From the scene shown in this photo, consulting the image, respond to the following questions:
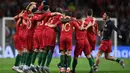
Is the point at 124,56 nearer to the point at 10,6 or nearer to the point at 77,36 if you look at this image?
the point at 10,6

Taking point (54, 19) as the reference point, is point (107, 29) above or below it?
below

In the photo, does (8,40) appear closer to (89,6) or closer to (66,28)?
(89,6)

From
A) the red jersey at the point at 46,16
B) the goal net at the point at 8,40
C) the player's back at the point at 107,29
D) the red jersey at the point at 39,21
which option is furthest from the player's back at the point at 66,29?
the goal net at the point at 8,40

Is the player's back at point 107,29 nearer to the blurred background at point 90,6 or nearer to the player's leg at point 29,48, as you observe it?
the player's leg at point 29,48

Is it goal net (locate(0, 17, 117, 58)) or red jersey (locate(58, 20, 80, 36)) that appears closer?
red jersey (locate(58, 20, 80, 36))

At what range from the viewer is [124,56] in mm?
35062

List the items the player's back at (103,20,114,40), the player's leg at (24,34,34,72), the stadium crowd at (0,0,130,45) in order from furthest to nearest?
the stadium crowd at (0,0,130,45) < the player's back at (103,20,114,40) < the player's leg at (24,34,34,72)

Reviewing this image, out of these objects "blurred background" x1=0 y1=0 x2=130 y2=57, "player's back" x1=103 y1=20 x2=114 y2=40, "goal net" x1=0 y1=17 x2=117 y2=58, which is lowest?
"goal net" x1=0 y1=17 x2=117 y2=58

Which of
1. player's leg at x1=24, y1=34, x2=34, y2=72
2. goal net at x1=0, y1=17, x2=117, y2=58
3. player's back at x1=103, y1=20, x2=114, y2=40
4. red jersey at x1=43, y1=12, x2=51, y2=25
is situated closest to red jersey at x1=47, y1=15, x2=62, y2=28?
red jersey at x1=43, y1=12, x2=51, y2=25

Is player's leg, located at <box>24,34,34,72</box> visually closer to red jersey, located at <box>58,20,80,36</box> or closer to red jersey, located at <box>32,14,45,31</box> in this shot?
red jersey, located at <box>32,14,45,31</box>

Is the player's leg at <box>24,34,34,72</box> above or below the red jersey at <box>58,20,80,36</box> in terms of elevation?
below

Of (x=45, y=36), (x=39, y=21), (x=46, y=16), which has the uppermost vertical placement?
(x=46, y=16)

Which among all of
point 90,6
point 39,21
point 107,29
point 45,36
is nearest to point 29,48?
point 45,36

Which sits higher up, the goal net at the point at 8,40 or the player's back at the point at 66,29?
the player's back at the point at 66,29
